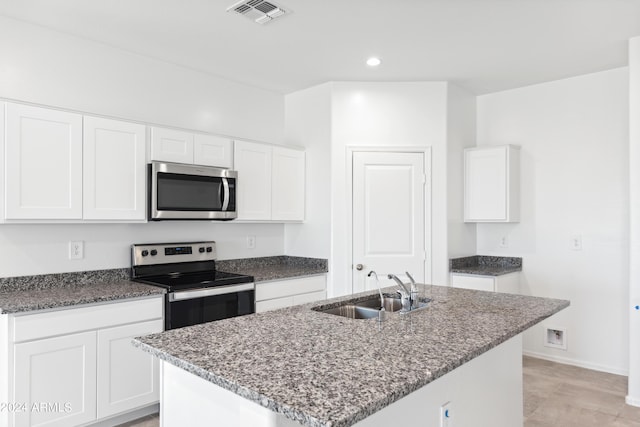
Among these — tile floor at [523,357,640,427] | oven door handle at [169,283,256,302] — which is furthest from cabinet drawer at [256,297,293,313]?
tile floor at [523,357,640,427]

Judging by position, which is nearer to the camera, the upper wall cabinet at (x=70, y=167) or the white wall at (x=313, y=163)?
the upper wall cabinet at (x=70, y=167)

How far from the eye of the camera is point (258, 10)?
8.86 feet

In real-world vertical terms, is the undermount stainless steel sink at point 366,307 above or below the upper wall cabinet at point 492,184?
below

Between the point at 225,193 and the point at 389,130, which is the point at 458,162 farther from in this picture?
the point at 225,193

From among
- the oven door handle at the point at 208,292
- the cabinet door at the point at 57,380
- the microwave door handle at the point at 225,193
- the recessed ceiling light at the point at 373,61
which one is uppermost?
the recessed ceiling light at the point at 373,61

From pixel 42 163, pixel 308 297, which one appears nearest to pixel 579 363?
pixel 308 297

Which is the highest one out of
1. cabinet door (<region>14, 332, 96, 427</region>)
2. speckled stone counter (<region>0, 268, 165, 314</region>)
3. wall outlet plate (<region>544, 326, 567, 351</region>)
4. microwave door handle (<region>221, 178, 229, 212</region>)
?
microwave door handle (<region>221, 178, 229, 212</region>)

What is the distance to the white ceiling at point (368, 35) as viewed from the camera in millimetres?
2682

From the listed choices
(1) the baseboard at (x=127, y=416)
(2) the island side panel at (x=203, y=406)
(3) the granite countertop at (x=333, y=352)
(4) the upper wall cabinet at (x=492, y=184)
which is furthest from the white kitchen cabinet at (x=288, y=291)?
(2) the island side panel at (x=203, y=406)

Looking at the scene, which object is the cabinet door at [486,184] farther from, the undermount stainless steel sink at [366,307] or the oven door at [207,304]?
the oven door at [207,304]

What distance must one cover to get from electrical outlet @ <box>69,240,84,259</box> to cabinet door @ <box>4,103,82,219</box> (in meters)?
0.38

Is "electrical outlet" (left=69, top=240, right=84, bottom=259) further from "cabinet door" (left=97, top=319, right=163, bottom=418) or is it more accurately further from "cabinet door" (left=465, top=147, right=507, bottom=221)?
"cabinet door" (left=465, top=147, right=507, bottom=221)

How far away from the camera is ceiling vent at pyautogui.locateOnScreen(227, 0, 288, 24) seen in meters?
2.61

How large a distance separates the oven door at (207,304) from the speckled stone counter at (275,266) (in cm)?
25
